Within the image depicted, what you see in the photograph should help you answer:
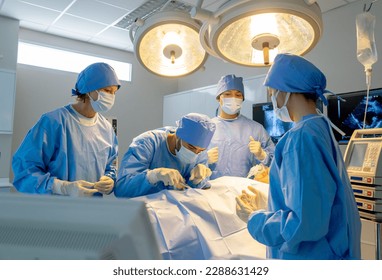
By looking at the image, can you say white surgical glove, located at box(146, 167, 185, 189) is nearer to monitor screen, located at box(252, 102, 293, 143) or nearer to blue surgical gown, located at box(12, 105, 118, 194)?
A: blue surgical gown, located at box(12, 105, 118, 194)

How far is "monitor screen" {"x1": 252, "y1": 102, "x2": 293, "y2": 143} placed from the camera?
10.5 feet

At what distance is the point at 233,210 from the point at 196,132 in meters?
0.43

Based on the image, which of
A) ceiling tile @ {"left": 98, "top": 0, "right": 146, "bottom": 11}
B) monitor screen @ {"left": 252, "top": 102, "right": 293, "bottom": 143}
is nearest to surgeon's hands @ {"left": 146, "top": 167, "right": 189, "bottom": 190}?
monitor screen @ {"left": 252, "top": 102, "right": 293, "bottom": 143}

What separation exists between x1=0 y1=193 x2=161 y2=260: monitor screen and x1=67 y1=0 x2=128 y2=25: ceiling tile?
10.8ft

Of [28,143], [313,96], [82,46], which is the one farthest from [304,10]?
[82,46]

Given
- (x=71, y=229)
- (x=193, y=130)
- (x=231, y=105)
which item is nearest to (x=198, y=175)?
(x=193, y=130)

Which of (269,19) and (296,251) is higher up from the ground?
(269,19)

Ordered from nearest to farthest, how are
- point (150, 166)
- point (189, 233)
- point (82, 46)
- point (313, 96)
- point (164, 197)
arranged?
point (313, 96) < point (189, 233) < point (164, 197) < point (150, 166) < point (82, 46)

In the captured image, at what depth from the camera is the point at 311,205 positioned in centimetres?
88

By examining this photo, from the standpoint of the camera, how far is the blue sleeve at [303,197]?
34.8 inches

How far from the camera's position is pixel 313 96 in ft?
3.71

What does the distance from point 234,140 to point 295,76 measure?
4.73ft

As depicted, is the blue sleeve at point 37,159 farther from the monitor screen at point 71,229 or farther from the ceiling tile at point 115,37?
the ceiling tile at point 115,37
